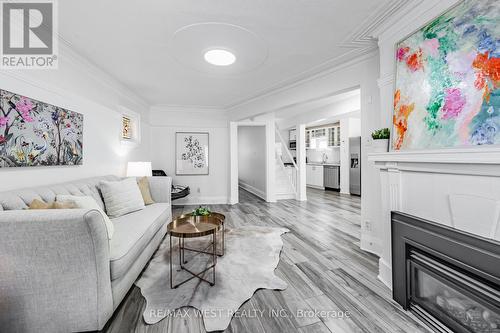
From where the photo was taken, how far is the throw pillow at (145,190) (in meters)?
3.10

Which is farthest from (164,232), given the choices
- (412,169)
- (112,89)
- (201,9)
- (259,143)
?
(259,143)

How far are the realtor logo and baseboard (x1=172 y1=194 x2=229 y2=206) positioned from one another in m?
3.84

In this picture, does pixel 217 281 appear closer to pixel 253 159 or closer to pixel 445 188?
pixel 445 188

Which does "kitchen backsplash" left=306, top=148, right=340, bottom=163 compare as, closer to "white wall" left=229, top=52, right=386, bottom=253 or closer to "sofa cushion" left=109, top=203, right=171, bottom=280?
"white wall" left=229, top=52, right=386, bottom=253

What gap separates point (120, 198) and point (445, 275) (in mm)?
3130

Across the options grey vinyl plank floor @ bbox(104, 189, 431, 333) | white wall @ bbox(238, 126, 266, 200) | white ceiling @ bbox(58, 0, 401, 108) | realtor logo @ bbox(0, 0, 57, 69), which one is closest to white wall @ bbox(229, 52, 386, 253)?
white ceiling @ bbox(58, 0, 401, 108)

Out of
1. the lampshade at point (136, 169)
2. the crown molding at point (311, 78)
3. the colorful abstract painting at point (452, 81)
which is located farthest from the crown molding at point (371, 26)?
the lampshade at point (136, 169)

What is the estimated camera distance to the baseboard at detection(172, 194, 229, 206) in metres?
5.52

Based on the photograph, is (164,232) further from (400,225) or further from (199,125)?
(199,125)

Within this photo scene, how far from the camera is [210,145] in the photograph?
219 inches

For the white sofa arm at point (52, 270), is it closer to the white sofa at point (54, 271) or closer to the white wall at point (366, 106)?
the white sofa at point (54, 271)

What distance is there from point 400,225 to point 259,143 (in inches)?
189

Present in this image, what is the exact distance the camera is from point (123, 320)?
154 centimetres

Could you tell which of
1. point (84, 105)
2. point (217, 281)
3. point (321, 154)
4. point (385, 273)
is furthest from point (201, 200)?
point (321, 154)
